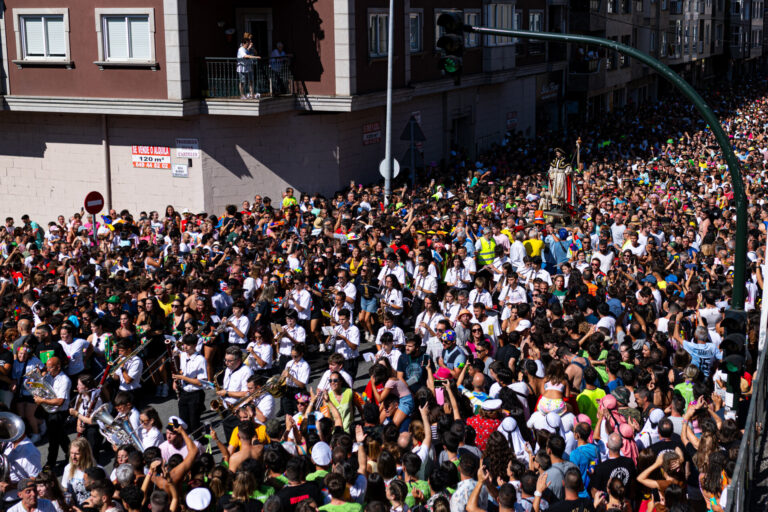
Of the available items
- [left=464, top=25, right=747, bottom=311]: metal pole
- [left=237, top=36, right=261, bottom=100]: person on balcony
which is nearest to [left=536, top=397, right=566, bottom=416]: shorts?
[left=464, top=25, right=747, bottom=311]: metal pole

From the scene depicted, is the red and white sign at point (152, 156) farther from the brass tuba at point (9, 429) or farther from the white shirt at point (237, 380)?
the brass tuba at point (9, 429)

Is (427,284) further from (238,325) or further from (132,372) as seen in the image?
(132,372)

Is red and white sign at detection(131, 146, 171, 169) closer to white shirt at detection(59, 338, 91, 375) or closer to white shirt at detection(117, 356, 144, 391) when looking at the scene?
white shirt at detection(59, 338, 91, 375)

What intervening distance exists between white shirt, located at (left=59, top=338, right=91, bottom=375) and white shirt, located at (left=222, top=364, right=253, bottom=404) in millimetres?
2079

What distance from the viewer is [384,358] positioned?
454 inches

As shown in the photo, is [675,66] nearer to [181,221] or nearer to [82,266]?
[181,221]

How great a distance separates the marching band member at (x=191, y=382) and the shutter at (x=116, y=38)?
13950 millimetres

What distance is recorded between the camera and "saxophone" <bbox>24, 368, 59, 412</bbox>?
11.2 metres

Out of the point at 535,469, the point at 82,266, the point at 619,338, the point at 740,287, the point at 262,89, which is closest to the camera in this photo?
the point at 535,469

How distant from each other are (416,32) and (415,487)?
76.6 feet

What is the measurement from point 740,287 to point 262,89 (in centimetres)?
1717

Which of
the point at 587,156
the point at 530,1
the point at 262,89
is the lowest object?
the point at 587,156

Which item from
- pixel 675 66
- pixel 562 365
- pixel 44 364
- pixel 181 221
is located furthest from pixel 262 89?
pixel 675 66

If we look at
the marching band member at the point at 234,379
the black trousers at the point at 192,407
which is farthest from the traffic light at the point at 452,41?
the black trousers at the point at 192,407
